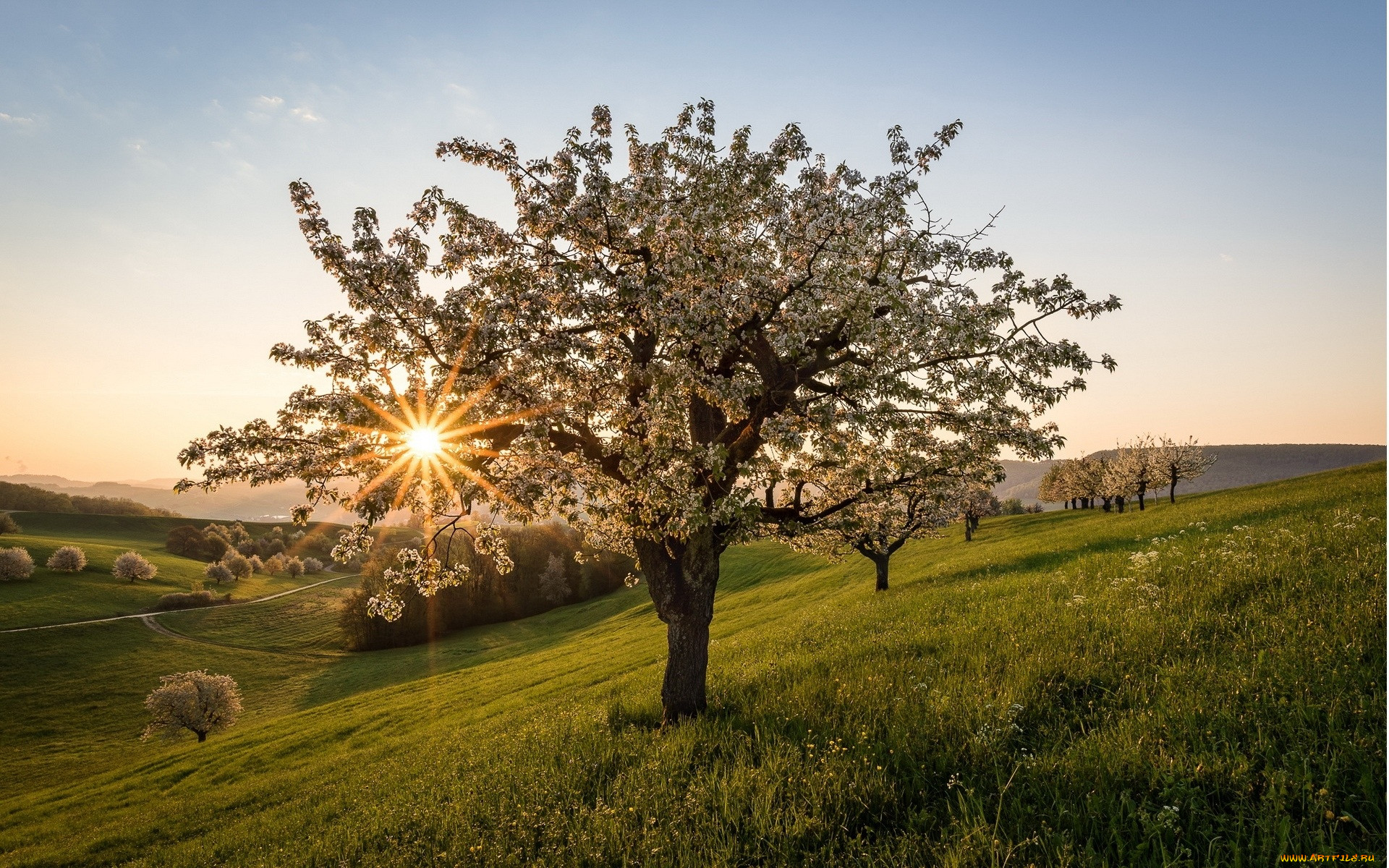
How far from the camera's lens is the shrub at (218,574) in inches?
4596

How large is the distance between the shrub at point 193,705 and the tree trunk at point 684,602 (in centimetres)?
5902

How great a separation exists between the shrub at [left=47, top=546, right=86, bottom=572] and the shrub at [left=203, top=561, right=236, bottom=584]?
18.9 m

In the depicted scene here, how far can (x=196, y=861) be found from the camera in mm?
13078

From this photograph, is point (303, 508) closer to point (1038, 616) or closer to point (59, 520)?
point (1038, 616)

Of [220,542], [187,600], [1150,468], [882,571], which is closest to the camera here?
[882,571]

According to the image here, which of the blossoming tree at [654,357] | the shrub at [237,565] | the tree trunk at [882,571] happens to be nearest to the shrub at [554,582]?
the tree trunk at [882,571]

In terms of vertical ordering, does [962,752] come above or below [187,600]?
above

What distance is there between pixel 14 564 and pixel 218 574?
29261 millimetres

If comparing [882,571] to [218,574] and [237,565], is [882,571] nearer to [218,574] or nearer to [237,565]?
[218,574]

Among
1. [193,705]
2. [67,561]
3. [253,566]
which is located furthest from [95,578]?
[193,705]

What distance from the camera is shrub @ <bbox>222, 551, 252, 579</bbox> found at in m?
124

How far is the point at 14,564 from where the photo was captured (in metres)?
92.3

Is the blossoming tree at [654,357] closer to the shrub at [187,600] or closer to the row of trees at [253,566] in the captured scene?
the shrub at [187,600]

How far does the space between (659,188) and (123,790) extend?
46715 millimetres
